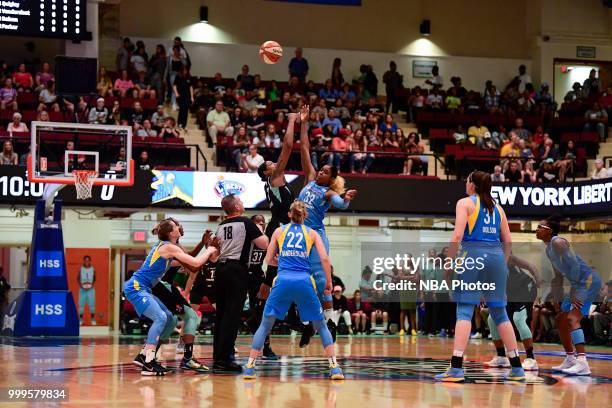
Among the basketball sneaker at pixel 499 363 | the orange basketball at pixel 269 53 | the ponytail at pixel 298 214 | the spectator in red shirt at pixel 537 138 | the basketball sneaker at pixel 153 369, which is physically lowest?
the basketball sneaker at pixel 499 363

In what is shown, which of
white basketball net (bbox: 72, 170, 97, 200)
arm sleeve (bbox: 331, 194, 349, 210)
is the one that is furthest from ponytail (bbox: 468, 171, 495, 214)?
white basketball net (bbox: 72, 170, 97, 200)

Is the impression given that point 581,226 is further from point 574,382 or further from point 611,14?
point 574,382

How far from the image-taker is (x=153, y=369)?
1018cm

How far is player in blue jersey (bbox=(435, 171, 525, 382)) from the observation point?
9.67 metres

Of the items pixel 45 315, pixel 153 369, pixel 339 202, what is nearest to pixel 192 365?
pixel 153 369

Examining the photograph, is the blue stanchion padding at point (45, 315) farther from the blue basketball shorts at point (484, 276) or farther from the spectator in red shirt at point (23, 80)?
the blue basketball shorts at point (484, 276)

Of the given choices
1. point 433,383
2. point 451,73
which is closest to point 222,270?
point 433,383

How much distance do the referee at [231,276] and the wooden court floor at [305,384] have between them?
1.50 feet

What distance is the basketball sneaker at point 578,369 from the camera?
11.0m

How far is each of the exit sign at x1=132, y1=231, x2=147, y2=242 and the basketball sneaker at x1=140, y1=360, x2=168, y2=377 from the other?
52.1 ft

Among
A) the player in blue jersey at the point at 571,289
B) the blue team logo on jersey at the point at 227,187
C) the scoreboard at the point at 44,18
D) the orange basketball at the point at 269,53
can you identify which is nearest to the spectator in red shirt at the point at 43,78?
the scoreboard at the point at 44,18

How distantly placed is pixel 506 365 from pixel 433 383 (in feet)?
Result: 8.21

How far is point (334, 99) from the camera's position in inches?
1155

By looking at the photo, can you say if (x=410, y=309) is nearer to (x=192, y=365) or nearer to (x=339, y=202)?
(x=192, y=365)
